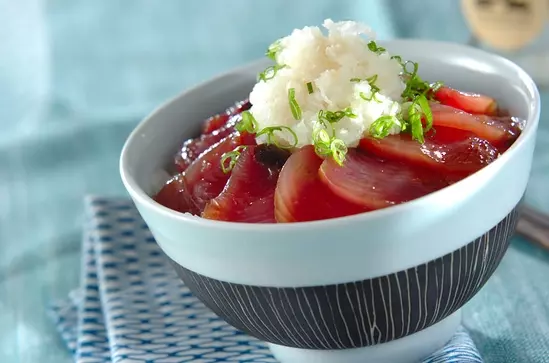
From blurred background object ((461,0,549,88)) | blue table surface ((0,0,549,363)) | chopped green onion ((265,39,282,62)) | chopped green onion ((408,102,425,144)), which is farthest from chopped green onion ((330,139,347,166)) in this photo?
blurred background object ((461,0,549,88))

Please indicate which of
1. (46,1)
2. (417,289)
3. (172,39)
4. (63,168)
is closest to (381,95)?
(417,289)

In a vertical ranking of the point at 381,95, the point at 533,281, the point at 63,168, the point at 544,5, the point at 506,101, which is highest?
the point at 381,95

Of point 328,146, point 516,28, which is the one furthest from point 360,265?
point 516,28

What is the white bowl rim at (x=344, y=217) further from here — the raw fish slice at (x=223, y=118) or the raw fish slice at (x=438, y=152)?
the raw fish slice at (x=223, y=118)

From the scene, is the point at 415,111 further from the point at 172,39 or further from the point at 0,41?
the point at 0,41

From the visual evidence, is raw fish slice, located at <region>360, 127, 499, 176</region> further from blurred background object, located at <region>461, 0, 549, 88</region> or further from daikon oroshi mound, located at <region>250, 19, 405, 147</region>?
blurred background object, located at <region>461, 0, 549, 88</region>
